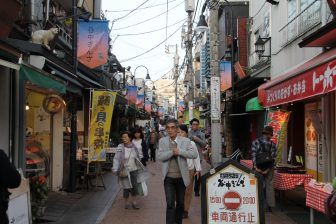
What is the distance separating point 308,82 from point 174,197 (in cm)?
351

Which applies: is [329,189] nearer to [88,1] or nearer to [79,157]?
[79,157]

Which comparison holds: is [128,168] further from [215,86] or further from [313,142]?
[313,142]

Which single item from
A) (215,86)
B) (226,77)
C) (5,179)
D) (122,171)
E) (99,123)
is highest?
(226,77)

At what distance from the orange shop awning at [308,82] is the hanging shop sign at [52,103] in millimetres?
5455

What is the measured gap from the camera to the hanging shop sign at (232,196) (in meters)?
7.10

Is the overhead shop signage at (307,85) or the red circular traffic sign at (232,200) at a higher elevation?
the overhead shop signage at (307,85)

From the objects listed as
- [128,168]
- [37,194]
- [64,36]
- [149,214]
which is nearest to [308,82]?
[149,214]

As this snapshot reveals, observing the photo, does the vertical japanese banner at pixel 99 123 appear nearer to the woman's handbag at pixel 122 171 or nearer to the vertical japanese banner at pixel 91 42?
the woman's handbag at pixel 122 171

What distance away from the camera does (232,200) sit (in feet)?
→ 23.4

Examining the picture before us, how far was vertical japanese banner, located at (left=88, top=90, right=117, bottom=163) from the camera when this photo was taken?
14523 millimetres

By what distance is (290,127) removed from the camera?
1688cm

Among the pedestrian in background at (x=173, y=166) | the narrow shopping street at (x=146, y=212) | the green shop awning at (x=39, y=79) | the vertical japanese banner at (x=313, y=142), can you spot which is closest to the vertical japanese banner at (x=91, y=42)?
the narrow shopping street at (x=146, y=212)

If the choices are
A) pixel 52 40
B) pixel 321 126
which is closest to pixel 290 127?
pixel 321 126

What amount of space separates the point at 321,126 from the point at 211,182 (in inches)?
243
